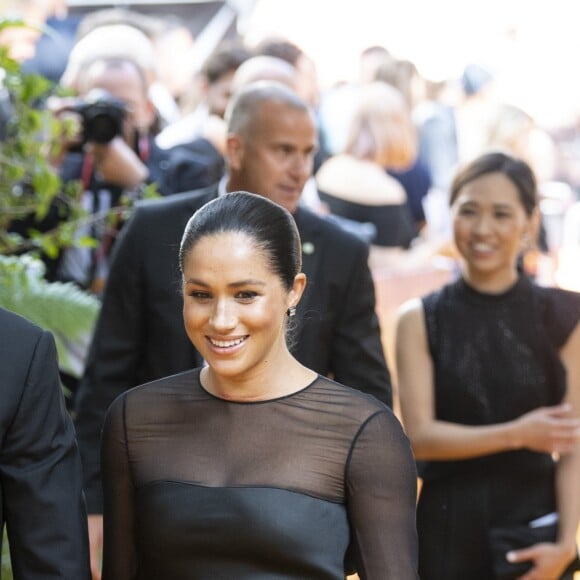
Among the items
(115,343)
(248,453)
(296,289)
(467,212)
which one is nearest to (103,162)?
(115,343)

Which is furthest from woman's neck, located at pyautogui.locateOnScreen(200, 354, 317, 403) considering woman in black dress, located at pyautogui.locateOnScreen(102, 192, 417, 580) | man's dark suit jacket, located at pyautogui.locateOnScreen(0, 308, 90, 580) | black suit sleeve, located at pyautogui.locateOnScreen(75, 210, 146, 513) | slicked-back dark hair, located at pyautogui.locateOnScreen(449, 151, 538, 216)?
slicked-back dark hair, located at pyautogui.locateOnScreen(449, 151, 538, 216)

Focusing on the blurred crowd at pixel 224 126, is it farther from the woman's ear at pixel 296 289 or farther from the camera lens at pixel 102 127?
the woman's ear at pixel 296 289

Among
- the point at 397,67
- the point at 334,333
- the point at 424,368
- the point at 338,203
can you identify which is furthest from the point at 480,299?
the point at 397,67

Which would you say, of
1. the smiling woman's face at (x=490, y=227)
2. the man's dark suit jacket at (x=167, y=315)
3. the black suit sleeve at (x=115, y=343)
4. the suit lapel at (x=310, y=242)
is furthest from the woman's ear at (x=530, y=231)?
the black suit sleeve at (x=115, y=343)

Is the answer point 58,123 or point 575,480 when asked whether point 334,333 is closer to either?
point 575,480

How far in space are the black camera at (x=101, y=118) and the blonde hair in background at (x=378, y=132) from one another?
1.91 metres

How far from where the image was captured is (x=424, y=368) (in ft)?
12.5

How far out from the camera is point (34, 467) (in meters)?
2.44

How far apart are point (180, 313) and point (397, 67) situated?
441cm

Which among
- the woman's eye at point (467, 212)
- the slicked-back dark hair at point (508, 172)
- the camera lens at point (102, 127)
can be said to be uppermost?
the camera lens at point (102, 127)

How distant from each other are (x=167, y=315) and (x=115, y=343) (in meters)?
0.18

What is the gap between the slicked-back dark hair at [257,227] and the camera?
2582 millimetres

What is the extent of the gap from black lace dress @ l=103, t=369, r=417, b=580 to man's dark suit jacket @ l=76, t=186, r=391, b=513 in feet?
2.98

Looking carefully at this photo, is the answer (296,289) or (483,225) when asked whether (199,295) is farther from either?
(483,225)
